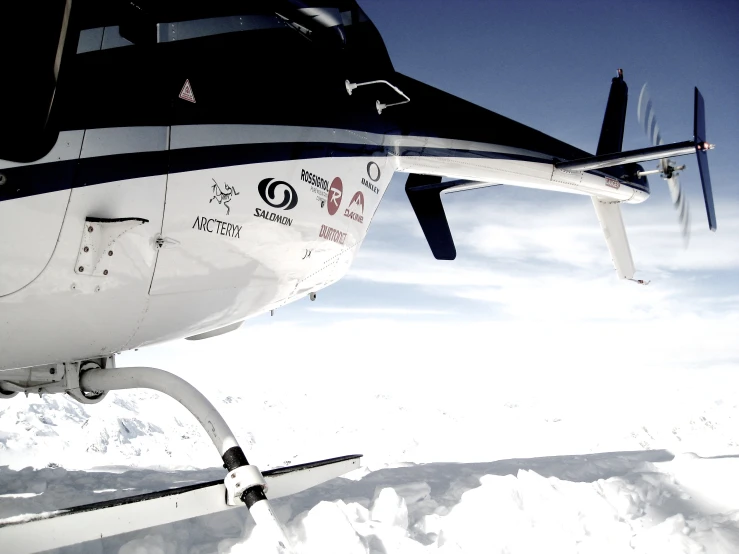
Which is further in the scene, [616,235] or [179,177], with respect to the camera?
[616,235]

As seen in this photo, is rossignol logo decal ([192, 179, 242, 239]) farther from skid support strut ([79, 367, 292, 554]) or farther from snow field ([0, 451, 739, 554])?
snow field ([0, 451, 739, 554])

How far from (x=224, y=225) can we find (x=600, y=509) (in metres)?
3.09

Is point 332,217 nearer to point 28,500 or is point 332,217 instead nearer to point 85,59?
point 85,59

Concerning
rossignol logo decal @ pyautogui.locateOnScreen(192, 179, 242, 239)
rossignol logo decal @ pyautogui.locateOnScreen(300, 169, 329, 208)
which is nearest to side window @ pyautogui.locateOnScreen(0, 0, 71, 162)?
rossignol logo decal @ pyautogui.locateOnScreen(192, 179, 242, 239)

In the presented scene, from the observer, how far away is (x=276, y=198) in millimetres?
3205

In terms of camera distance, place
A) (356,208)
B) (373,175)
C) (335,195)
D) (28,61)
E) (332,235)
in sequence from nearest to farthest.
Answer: (28,61)
(335,195)
(332,235)
(356,208)
(373,175)

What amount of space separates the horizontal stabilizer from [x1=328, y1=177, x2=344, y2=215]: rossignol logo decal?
4.50m

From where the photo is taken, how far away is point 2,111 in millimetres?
1946

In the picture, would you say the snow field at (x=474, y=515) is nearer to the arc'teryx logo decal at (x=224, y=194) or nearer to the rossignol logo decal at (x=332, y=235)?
the arc'teryx logo decal at (x=224, y=194)

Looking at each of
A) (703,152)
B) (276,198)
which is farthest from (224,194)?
A: (703,152)

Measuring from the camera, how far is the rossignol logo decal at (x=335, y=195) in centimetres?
373

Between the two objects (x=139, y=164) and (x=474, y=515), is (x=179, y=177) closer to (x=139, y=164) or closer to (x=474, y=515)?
(x=139, y=164)

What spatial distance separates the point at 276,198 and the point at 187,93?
0.77 metres

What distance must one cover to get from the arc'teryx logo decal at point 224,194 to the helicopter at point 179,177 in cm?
1
